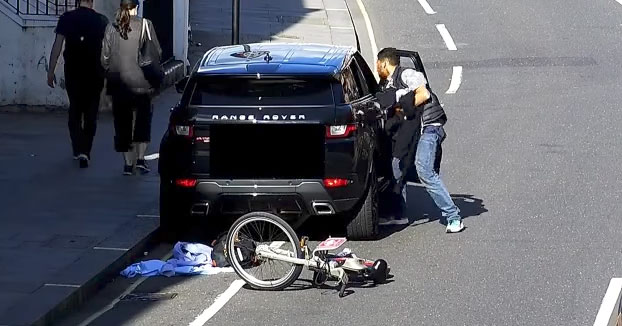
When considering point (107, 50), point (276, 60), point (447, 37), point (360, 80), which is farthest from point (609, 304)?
point (447, 37)

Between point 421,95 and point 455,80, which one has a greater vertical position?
point 421,95

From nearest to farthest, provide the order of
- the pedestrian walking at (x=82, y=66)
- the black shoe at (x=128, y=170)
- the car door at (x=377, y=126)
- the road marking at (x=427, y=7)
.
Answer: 1. the car door at (x=377, y=126)
2. the black shoe at (x=128, y=170)
3. the pedestrian walking at (x=82, y=66)
4. the road marking at (x=427, y=7)

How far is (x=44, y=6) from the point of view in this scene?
17.2 meters

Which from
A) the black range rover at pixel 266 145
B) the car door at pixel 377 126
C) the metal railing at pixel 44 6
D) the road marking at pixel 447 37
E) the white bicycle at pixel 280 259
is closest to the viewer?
the white bicycle at pixel 280 259

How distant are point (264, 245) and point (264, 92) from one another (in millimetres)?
1517

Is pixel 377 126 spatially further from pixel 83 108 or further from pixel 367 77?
pixel 83 108

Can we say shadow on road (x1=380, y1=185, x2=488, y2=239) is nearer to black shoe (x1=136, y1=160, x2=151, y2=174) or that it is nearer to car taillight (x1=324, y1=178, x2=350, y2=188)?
car taillight (x1=324, y1=178, x2=350, y2=188)

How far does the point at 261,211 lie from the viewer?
996 cm

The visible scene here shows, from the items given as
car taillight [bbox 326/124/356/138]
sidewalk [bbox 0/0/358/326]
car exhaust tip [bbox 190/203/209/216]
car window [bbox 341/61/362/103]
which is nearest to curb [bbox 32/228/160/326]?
sidewalk [bbox 0/0/358/326]

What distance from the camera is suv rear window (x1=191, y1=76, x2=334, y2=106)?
10.0 meters

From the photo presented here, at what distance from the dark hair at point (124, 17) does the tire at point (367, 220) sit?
11.0ft

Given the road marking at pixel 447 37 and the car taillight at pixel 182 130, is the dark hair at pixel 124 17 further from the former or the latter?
the road marking at pixel 447 37

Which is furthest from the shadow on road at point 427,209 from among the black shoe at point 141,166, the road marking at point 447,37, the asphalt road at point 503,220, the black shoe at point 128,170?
the road marking at point 447,37

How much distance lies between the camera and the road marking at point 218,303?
8328 mm
